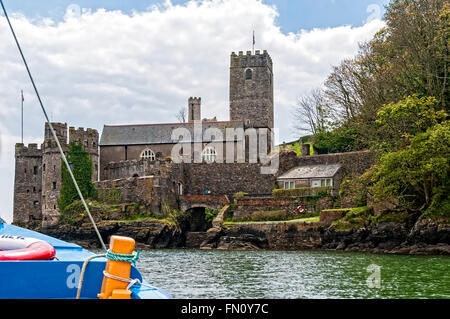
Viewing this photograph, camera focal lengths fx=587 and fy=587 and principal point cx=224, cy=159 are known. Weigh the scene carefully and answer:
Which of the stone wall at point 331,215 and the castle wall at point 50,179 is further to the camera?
the castle wall at point 50,179

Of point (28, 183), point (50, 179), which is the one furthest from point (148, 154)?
point (28, 183)

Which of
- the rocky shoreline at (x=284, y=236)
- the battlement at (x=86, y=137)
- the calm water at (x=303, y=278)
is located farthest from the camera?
the battlement at (x=86, y=137)

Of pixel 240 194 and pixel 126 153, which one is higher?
pixel 126 153

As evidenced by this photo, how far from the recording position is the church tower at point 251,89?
7256 cm

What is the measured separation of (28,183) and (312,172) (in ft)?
103

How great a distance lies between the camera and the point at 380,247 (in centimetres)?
3703

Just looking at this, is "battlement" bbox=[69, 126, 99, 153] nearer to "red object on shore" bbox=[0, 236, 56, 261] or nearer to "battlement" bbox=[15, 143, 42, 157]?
"battlement" bbox=[15, 143, 42, 157]

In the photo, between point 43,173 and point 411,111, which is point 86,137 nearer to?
point 43,173

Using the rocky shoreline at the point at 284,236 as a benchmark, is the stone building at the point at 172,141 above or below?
above

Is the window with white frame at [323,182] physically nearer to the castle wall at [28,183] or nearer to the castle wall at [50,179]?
the castle wall at [50,179]

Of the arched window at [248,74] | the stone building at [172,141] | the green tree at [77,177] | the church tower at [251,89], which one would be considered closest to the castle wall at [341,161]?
the stone building at [172,141]

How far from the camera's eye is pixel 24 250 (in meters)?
7.62
